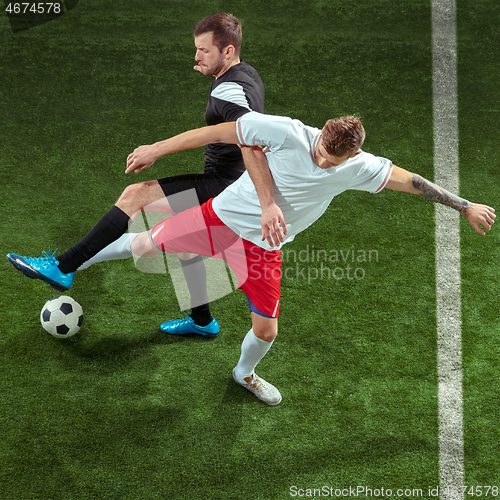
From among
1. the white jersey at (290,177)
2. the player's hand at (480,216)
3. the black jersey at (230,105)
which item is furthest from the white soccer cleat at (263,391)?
the player's hand at (480,216)

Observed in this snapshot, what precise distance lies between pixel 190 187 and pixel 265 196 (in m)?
0.75

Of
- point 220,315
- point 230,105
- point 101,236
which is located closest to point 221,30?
point 230,105

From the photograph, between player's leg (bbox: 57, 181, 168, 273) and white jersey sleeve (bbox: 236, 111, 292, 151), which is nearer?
white jersey sleeve (bbox: 236, 111, 292, 151)

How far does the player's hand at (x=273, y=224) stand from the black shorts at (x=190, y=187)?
2.43 ft

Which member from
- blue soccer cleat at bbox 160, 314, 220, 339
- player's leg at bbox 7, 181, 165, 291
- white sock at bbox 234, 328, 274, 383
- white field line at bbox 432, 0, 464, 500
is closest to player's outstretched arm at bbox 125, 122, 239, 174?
player's leg at bbox 7, 181, 165, 291

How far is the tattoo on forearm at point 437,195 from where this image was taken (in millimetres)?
2672

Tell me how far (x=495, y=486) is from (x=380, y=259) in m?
1.74

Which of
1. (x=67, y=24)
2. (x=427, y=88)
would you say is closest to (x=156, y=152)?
(x=427, y=88)

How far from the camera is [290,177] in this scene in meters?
2.57

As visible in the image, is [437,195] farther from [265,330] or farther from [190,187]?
[190,187]

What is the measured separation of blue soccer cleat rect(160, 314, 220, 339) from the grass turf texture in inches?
2.3

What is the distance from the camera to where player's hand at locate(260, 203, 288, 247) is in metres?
2.47

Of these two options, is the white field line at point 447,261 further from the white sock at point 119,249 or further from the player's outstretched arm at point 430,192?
the white sock at point 119,249

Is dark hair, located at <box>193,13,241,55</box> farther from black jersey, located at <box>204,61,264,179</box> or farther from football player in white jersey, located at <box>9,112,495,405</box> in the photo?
football player in white jersey, located at <box>9,112,495,405</box>
